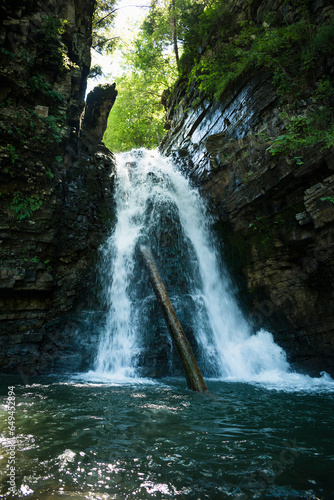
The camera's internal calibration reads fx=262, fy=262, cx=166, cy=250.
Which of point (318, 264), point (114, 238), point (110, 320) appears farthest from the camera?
point (114, 238)

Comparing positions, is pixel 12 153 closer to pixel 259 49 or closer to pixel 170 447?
pixel 170 447

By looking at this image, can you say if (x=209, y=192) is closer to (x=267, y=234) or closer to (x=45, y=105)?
(x=267, y=234)

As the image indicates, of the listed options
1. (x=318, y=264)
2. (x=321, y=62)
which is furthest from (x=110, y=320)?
(x=321, y=62)

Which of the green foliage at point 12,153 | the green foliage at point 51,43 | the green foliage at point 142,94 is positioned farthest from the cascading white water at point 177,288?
the green foliage at point 142,94

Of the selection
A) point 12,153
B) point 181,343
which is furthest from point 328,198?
point 12,153

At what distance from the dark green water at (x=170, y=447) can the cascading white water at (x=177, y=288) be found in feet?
8.74

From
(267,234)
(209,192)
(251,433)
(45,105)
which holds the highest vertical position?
(45,105)

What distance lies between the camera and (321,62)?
803 centimetres

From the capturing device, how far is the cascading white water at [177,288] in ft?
23.3

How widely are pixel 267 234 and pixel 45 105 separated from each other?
A: 8.49 m

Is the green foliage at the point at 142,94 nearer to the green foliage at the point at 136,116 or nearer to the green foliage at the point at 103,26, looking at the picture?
the green foliage at the point at 136,116

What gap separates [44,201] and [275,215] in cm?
696

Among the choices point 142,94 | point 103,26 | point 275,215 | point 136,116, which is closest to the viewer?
point 275,215

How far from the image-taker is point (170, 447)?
8.21 ft
